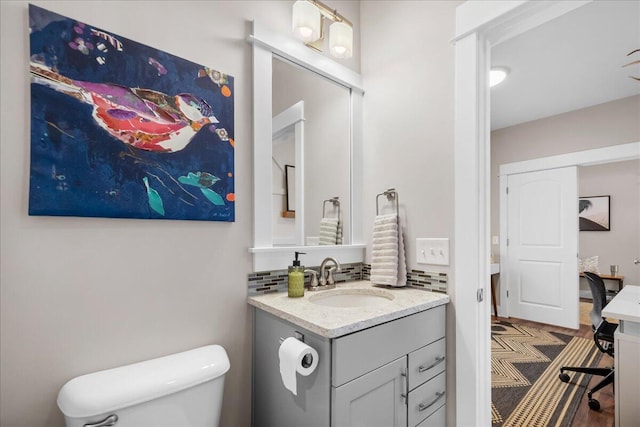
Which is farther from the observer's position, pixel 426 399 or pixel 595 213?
pixel 595 213

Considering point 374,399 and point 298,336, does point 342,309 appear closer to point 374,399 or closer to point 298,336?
point 298,336

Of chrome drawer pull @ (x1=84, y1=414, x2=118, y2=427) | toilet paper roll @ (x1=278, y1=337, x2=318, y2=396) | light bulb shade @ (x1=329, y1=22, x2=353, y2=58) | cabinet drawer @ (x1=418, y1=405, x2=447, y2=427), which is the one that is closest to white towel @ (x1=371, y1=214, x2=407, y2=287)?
cabinet drawer @ (x1=418, y1=405, x2=447, y2=427)

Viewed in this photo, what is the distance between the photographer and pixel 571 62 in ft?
8.68

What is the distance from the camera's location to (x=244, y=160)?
1.38m

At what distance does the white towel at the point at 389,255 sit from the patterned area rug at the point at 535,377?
1178 mm

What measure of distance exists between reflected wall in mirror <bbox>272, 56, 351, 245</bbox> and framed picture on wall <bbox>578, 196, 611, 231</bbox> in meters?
4.51

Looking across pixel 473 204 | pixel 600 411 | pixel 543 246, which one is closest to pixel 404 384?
pixel 473 204

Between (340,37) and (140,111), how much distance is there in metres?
1.02

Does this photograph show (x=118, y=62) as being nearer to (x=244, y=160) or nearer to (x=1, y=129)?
(x=1, y=129)

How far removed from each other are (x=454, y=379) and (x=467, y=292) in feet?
1.33

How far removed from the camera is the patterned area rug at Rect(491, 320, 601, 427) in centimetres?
195

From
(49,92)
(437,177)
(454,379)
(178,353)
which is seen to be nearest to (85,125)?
Answer: (49,92)

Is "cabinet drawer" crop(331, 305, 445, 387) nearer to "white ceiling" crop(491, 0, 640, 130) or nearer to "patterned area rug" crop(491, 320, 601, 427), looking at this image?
"patterned area rug" crop(491, 320, 601, 427)

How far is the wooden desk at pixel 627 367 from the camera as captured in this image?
1625 millimetres
